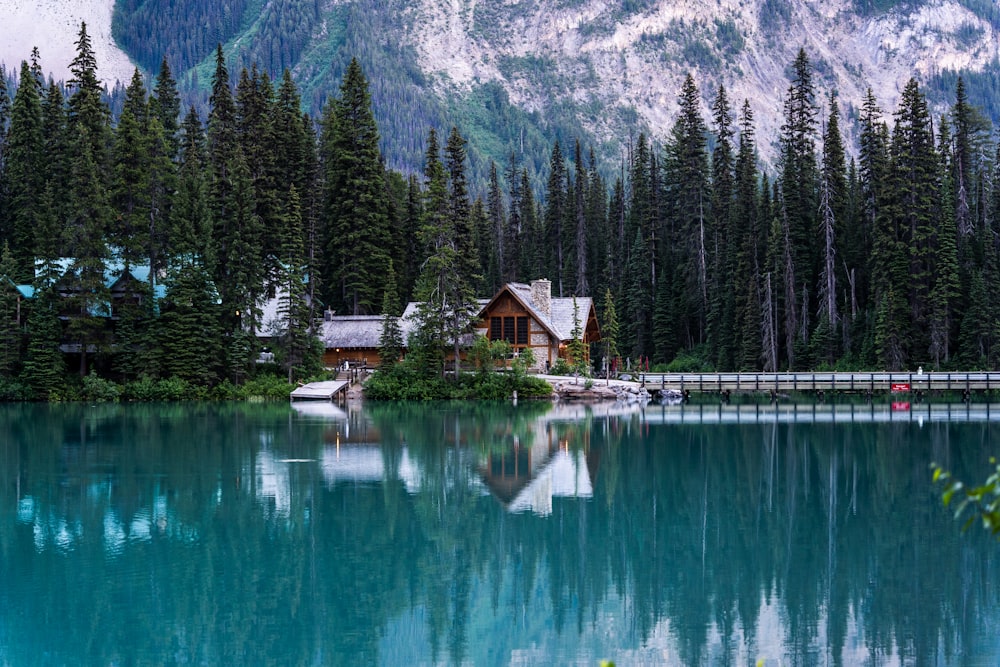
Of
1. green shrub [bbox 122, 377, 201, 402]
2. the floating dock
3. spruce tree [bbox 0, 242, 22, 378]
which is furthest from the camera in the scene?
the floating dock

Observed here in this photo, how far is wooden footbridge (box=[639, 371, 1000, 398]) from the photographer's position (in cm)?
5959

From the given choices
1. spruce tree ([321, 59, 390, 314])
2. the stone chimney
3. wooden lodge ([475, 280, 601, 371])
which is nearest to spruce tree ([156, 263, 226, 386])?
spruce tree ([321, 59, 390, 314])

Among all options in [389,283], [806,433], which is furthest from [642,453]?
[389,283]

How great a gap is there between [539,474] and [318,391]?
1260 inches

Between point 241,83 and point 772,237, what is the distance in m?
Result: 37.0

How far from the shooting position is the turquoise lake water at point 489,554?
16438 mm

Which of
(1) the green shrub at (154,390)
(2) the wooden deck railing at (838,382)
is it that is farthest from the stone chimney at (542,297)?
(1) the green shrub at (154,390)

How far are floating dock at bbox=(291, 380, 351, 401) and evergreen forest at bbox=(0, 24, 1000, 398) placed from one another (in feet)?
7.77

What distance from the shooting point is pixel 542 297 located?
67375 mm

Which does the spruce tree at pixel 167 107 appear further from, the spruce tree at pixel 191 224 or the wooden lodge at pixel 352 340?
the wooden lodge at pixel 352 340

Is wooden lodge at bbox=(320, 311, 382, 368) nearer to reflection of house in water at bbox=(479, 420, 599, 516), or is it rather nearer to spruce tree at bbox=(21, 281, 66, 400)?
spruce tree at bbox=(21, 281, 66, 400)

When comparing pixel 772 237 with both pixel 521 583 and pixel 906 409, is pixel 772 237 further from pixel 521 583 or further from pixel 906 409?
pixel 521 583

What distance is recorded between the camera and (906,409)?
54.6 metres

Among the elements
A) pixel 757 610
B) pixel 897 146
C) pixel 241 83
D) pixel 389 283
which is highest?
pixel 241 83
